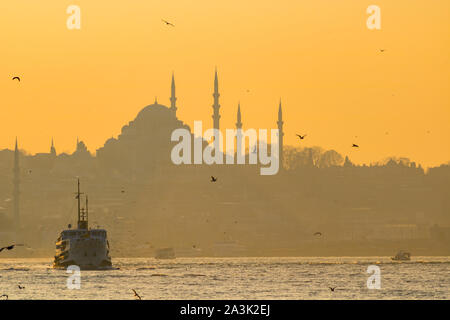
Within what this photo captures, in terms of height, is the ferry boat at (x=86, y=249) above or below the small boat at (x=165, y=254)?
above

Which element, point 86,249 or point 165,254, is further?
point 165,254

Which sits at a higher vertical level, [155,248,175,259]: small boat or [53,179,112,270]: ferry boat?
[53,179,112,270]: ferry boat

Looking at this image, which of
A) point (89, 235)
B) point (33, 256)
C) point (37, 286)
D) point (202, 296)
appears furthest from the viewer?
point (33, 256)

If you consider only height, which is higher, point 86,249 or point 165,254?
point 86,249

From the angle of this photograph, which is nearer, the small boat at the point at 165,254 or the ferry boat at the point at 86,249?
the ferry boat at the point at 86,249

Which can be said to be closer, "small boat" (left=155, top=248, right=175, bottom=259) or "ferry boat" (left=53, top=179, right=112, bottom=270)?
"ferry boat" (left=53, top=179, right=112, bottom=270)
